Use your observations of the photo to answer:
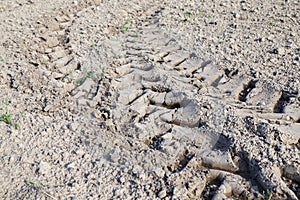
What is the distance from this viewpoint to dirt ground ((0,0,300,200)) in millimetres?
3334

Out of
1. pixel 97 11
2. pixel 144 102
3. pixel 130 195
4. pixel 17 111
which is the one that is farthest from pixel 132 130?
pixel 97 11

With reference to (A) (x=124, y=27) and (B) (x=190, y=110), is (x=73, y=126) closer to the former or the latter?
(B) (x=190, y=110)

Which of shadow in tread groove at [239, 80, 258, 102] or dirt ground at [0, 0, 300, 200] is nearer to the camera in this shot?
dirt ground at [0, 0, 300, 200]

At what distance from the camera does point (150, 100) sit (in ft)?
13.9

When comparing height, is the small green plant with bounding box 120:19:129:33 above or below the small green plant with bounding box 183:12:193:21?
below

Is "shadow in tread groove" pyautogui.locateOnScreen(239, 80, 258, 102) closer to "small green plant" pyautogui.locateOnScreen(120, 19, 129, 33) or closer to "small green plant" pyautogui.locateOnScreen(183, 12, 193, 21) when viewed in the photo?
"small green plant" pyautogui.locateOnScreen(183, 12, 193, 21)

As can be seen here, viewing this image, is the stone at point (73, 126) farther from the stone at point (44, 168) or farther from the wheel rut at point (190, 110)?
the stone at point (44, 168)

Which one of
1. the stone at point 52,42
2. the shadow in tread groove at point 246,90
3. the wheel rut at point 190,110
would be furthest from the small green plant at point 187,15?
the stone at point 52,42

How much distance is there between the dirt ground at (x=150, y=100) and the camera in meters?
3.33

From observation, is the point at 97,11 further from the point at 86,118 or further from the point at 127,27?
the point at 86,118

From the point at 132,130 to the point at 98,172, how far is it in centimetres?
60

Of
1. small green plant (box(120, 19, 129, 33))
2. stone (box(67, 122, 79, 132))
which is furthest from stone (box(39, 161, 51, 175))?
small green plant (box(120, 19, 129, 33))

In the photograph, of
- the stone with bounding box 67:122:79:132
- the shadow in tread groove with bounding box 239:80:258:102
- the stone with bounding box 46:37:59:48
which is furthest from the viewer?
the stone with bounding box 46:37:59:48

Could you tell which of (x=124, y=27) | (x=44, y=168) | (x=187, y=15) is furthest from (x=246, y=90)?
A: (x=44, y=168)
